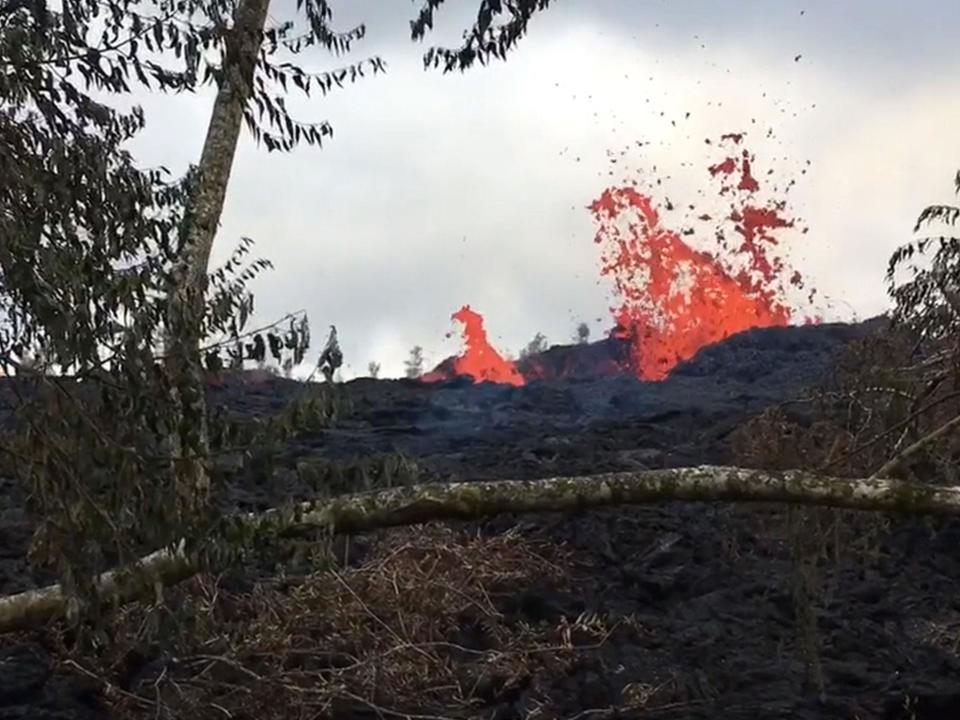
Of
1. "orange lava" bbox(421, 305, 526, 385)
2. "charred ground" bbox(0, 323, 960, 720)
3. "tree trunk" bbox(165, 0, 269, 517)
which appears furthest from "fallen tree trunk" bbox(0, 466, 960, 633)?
"orange lava" bbox(421, 305, 526, 385)

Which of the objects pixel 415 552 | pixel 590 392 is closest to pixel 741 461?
pixel 415 552

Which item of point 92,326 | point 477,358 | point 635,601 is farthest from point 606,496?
point 477,358

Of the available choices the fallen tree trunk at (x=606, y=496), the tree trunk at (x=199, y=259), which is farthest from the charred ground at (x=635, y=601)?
the tree trunk at (x=199, y=259)

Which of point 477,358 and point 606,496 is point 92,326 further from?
point 477,358

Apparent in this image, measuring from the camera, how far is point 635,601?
10547 mm

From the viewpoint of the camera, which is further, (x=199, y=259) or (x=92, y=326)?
(x=199, y=259)

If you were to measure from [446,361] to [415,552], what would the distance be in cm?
1828

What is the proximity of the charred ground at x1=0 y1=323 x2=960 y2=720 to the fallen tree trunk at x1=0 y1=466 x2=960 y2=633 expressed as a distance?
17 centimetres

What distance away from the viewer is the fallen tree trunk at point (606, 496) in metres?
5.30

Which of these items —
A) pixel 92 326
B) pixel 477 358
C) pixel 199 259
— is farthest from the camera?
pixel 477 358

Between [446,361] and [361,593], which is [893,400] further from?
[446,361]

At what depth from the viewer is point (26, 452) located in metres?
4.58

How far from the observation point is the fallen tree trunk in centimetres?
530

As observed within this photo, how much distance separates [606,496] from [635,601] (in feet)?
17.5
